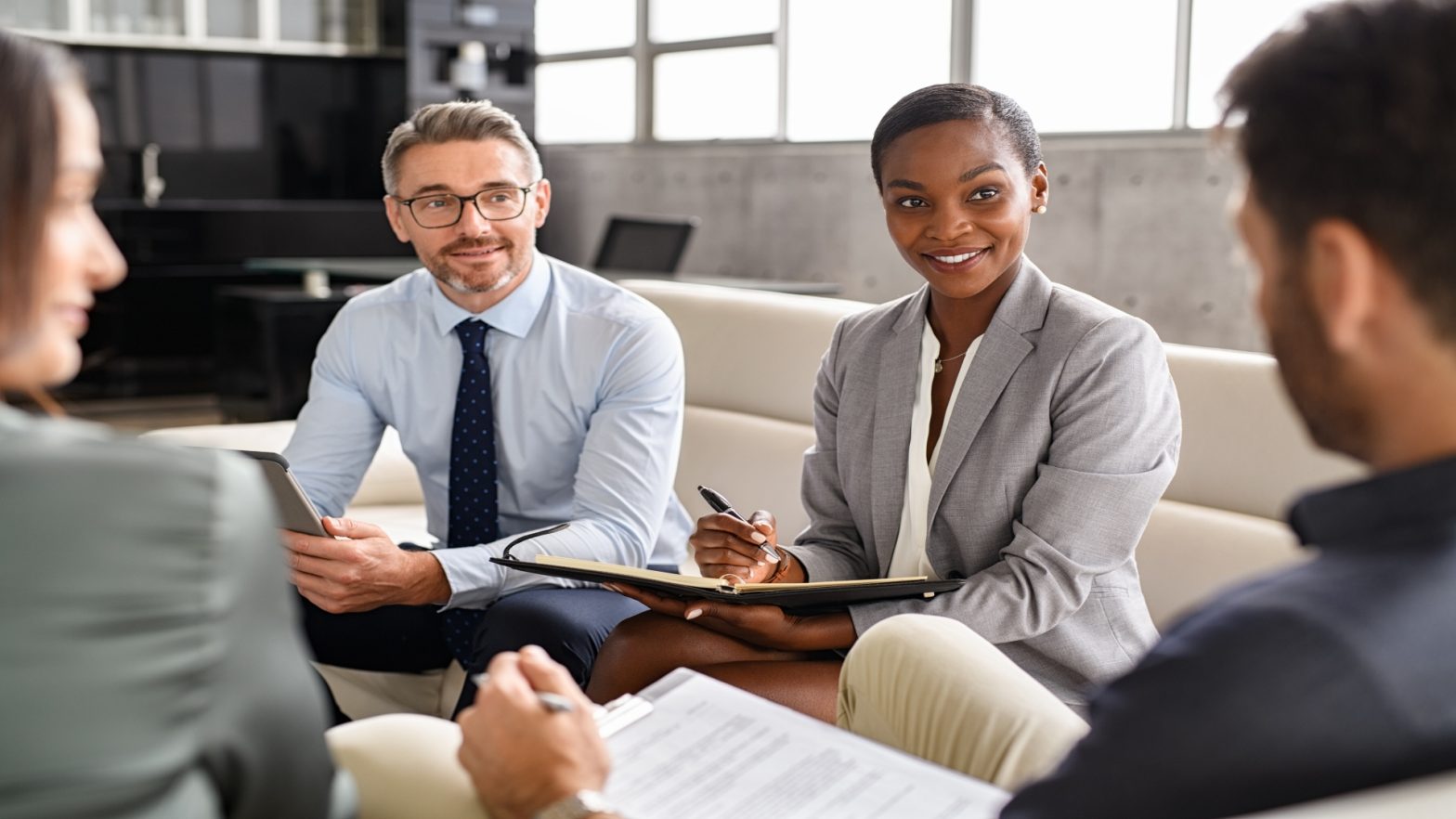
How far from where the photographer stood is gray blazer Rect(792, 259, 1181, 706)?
1695 mm

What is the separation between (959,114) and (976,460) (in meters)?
0.44

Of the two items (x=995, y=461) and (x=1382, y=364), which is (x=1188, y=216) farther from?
(x=1382, y=364)

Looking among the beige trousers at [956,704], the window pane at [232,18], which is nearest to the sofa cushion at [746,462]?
the beige trousers at [956,704]

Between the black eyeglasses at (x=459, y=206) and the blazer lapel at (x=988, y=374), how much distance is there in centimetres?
86

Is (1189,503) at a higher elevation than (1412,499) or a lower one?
lower

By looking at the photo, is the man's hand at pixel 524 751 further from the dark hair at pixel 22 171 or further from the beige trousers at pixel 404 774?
the dark hair at pixel 22 171

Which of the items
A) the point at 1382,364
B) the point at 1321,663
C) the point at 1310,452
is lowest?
the point at 1310,452

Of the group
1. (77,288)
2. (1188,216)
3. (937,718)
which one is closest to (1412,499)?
(937,718)

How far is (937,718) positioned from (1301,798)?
56 centimetres

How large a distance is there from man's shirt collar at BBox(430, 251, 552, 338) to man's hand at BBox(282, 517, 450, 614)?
1.50ft

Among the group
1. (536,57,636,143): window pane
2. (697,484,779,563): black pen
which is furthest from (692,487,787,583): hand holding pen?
(536,57,636,143): window pane

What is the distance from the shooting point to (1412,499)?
74cm

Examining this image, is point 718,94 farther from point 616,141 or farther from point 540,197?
point 540,197

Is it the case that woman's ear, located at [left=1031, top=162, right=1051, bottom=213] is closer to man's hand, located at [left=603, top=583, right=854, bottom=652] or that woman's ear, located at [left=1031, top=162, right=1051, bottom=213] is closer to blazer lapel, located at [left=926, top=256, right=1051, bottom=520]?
blazer lapel, located at [left=926, top=256, right=1051, bottom=520]
